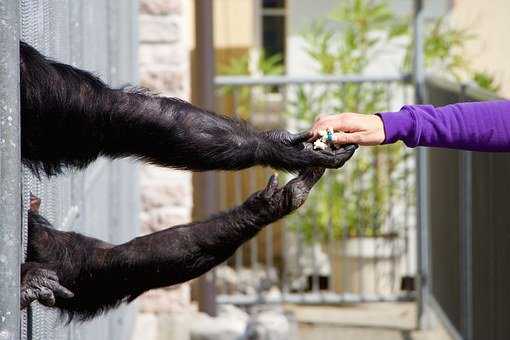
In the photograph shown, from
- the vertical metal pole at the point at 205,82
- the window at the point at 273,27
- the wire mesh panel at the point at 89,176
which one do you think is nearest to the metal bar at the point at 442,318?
the vertical metal pole at the point at 205,82

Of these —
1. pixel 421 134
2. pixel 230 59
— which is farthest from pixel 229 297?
pixel 421 134

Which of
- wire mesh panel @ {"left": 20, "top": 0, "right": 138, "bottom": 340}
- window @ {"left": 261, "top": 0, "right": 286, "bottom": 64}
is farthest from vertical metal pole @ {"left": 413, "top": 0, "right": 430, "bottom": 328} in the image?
window @ {"left": 261, "top": 0, "right": 286, "bottom": 64}

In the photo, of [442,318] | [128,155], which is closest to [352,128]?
[128,155]

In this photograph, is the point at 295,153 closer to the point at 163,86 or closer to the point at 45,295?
the point at 45,295

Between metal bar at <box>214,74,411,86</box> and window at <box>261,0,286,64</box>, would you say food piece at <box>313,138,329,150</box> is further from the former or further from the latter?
window at <box>261,0,286,64</box>

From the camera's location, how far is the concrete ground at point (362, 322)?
26.9 ft

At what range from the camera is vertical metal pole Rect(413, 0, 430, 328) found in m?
8.23

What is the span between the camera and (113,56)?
6.06m

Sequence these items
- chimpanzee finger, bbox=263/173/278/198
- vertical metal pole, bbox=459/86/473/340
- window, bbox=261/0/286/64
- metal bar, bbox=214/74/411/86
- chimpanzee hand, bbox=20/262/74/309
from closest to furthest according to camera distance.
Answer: chimpanzee hand, bbox=20/262/74/309, chimpanzee finger, bbox=263/173/278/198, vertical metal pole, bbox=459/86/473/340, metal bar, bbox=214/74/411/86, window, bbox=261/0/286/64

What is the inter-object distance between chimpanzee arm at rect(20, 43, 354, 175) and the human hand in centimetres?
3

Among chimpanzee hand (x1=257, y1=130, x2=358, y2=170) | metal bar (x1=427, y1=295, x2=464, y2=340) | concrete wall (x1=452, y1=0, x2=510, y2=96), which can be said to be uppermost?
concrete wall (x1=452, y1=0, x2=510, y2=96)

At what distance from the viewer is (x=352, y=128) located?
10.9ft

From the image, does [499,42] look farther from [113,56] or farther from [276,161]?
[276,161]

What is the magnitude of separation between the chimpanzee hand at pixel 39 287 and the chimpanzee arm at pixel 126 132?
0.92 feet
